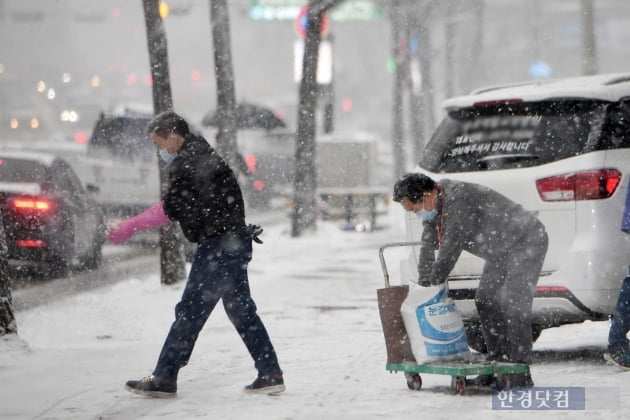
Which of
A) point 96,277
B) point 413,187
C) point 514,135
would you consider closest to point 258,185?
point 96,277

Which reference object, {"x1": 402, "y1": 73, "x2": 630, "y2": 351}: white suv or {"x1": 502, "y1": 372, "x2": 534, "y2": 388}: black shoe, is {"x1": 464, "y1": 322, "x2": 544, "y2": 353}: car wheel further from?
{"x1": 502, "y1": 372, "x2": 534, "y2": 388}: black shoe

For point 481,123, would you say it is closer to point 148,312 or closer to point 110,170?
point 148,312

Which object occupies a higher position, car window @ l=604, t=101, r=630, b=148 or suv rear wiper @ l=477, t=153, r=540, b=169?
car window @ l=604, t=101, r=630, b=148

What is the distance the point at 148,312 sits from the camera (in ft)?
41.1

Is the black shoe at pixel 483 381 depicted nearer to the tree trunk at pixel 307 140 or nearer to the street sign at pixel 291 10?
the tree trunk at pixel 307 140

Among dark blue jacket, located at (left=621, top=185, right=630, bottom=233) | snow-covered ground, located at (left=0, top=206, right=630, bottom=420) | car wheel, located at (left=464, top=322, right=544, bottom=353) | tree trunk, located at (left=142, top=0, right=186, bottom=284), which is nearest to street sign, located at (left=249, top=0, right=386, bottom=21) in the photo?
tree trunk, located at (left=142, top=0, right=186, bottom=284)

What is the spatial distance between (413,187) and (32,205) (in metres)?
8.68

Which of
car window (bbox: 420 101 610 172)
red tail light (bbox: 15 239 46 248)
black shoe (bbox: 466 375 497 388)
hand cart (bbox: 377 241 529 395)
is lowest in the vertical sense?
red tail light (bbox: 15 239 46 248)

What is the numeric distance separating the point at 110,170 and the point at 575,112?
1450 centimetres

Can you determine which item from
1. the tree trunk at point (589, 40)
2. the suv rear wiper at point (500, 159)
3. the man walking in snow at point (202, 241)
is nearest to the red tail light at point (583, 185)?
the suv rear wiper at point (500, 159)

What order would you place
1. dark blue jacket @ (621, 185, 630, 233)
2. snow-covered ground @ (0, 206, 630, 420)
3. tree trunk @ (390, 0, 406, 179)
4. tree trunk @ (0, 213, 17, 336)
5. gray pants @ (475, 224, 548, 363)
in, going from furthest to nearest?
tree trunk @ (390, 0, 406, 179) < tree trunk @ (0, 213, 17, 336) < dark blue jacket @ (621, 185, 630, 233) < gray pants @ (475, 224, 548, 363) < snow-covered ground @ (0, 206, 630, 420)

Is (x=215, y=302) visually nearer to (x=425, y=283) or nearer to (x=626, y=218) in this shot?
(x=425, y=283)

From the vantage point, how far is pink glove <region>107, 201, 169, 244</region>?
25.6 ft

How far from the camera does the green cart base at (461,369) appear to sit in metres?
7.49
